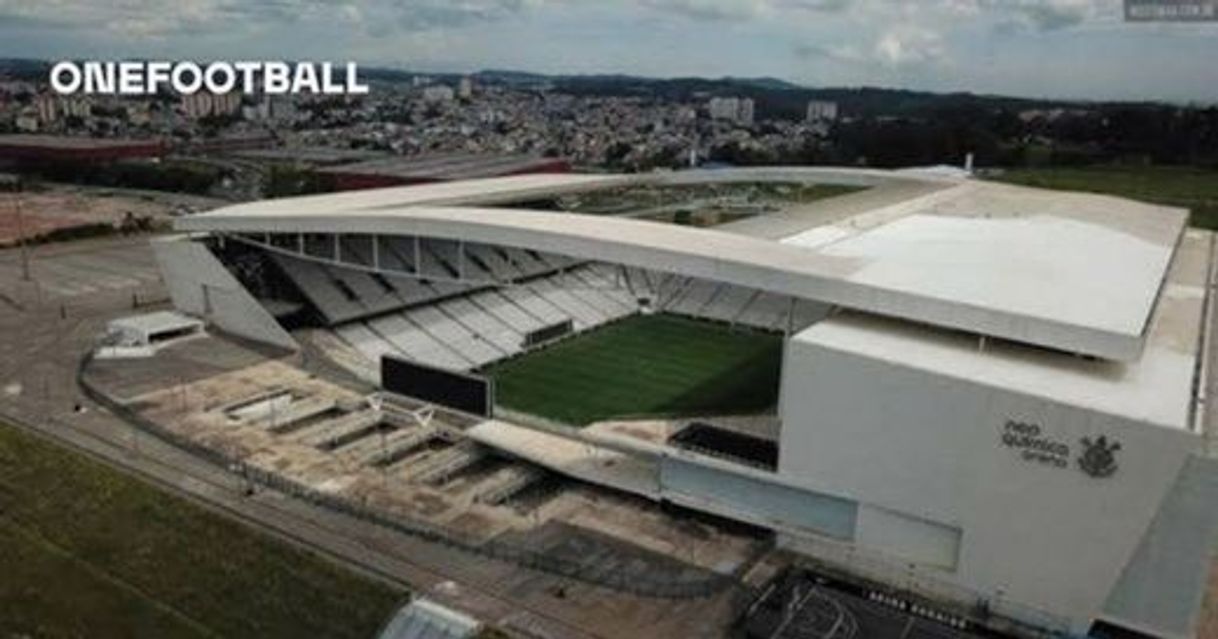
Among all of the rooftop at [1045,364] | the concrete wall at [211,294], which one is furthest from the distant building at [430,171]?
the rooftop at [1045,364]

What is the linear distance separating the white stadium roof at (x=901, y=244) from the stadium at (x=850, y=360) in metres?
0.12

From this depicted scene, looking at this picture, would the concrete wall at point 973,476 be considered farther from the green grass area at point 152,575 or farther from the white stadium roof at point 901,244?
the green grass area at point 152,575

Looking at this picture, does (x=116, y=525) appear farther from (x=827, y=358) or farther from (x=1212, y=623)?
(x=1212, y=623)

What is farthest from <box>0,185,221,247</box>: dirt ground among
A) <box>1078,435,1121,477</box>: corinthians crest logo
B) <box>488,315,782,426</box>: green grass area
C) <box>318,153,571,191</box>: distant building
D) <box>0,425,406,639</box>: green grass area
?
<box>1078,435,1121,477</box>: corinthians crest logo

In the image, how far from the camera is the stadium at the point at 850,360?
24141mm

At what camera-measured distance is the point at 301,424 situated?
3741 cm

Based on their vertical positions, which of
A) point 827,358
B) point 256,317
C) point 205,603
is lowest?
point 205,603

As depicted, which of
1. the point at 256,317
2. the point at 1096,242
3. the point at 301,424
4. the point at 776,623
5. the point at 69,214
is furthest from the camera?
the point at 69,214

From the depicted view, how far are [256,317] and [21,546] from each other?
755 inches

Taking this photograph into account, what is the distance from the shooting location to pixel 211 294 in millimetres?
47781

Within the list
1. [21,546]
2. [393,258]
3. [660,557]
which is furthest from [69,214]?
[660,557]

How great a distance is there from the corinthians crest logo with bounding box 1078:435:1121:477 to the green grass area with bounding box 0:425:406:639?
1737cm

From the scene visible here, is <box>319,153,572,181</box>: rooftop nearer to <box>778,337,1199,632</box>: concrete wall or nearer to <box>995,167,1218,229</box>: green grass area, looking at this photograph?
<box>995,167,1218,229</box>: green grass area

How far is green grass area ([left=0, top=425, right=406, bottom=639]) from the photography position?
24.5m
